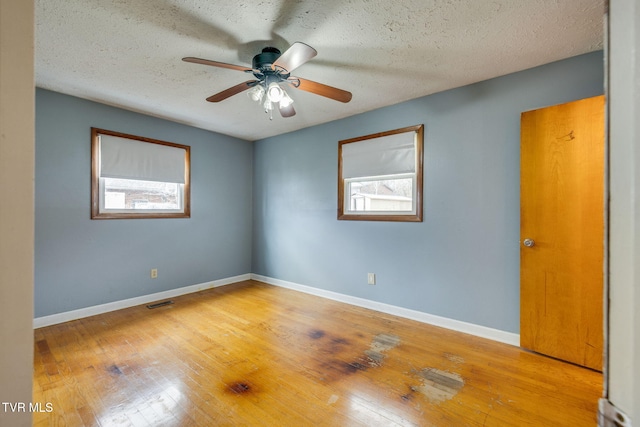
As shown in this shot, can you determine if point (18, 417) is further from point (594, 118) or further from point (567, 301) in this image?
point (594, 118)

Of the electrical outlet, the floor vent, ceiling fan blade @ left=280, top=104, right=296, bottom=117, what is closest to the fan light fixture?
ceiling fan blade @ left=280, top=104, right=296, bottom=117

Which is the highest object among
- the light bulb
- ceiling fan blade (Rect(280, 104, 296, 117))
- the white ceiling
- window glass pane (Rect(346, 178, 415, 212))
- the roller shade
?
the white ceiling

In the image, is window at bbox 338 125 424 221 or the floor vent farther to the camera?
the floor vent

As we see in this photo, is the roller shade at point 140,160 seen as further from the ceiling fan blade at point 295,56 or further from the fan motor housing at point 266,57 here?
the ceiling fan blade at point 295,56

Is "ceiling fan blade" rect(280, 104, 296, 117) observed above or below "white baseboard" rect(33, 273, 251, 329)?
above

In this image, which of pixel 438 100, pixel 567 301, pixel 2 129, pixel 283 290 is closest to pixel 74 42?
pixel 2 129

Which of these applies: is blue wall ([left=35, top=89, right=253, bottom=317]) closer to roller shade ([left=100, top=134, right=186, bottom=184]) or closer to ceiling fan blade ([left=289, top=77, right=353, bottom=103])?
roller shade ([left=100, top=134, right=186, bottom=184])

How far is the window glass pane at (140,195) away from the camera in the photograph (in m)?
3.42

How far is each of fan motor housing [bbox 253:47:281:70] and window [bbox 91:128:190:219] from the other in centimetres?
234

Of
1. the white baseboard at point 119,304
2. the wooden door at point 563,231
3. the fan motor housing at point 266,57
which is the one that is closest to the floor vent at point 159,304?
the white baseboard at point 119,304

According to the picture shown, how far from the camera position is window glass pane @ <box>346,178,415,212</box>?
10.7 feet

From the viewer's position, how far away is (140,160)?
142 inches

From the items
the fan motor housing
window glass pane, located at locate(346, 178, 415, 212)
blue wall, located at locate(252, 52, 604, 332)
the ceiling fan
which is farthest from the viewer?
window glass pane, located at locate(346, 178, 415, 212)

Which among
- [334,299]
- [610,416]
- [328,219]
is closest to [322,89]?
[328,219]
